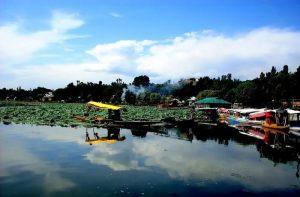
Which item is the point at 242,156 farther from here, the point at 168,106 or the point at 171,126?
the point at 168,106

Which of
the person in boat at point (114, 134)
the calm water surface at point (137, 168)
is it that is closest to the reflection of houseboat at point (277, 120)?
the calm water surface at point (137, 168)

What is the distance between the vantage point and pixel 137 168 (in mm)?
17203

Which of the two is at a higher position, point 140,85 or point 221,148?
point 140,85

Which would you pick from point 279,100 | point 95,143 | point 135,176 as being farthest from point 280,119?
point 279,100

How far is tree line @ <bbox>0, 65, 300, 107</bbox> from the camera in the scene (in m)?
68.6

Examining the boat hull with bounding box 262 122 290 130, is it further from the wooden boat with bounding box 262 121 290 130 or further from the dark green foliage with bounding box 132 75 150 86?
the dark green foliage with bounding box 132 75 150 86

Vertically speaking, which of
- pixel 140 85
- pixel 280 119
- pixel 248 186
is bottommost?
pixel 248 186

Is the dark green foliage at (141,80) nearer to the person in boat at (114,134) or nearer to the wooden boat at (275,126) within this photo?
the wooden boat at (275,126)

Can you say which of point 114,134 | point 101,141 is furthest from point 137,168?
point 114,134

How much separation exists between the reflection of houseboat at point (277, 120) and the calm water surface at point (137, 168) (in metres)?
11.0

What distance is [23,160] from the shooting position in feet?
59.2

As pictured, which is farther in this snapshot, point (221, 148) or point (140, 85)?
point (140, 85)

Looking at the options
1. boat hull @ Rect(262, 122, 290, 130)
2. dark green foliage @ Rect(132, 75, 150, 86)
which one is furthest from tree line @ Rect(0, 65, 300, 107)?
boat hull @ Rect(262, 122, 290, 130)

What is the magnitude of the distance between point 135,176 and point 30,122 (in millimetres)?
25308
